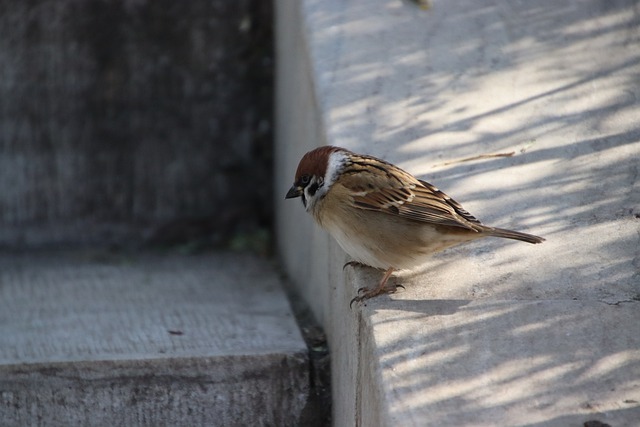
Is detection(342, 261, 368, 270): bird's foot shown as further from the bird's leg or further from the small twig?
the small twig

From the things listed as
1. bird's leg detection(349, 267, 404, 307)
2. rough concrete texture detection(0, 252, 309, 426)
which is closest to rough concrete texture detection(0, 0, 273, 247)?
rough concrete texture detection(0, 252, 309, 426)

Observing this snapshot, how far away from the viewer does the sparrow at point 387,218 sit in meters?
2.96

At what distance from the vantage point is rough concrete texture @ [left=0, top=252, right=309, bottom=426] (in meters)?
3.10

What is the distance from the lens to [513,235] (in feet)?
9.53

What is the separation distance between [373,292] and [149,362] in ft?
2.84

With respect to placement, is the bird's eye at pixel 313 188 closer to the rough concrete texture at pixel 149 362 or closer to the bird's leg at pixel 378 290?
the bird's leg at pixel 378 290

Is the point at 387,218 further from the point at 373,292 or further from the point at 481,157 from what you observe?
the point at 481,157

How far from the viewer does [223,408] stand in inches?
126

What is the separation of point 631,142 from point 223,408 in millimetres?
1976

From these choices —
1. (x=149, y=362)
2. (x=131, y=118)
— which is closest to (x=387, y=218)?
(x=149, y=362)

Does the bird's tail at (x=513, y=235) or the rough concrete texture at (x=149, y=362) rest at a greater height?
the bird's tail at (x=513, y=235)

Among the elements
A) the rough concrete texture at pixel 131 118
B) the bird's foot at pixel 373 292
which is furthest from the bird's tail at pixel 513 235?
the rough concrete texture at pixel 131 118

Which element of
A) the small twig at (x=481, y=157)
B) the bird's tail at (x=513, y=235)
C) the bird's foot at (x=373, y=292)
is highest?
the small twig at (x=481, y=157)

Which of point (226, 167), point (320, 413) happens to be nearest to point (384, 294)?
point (320, 413)
